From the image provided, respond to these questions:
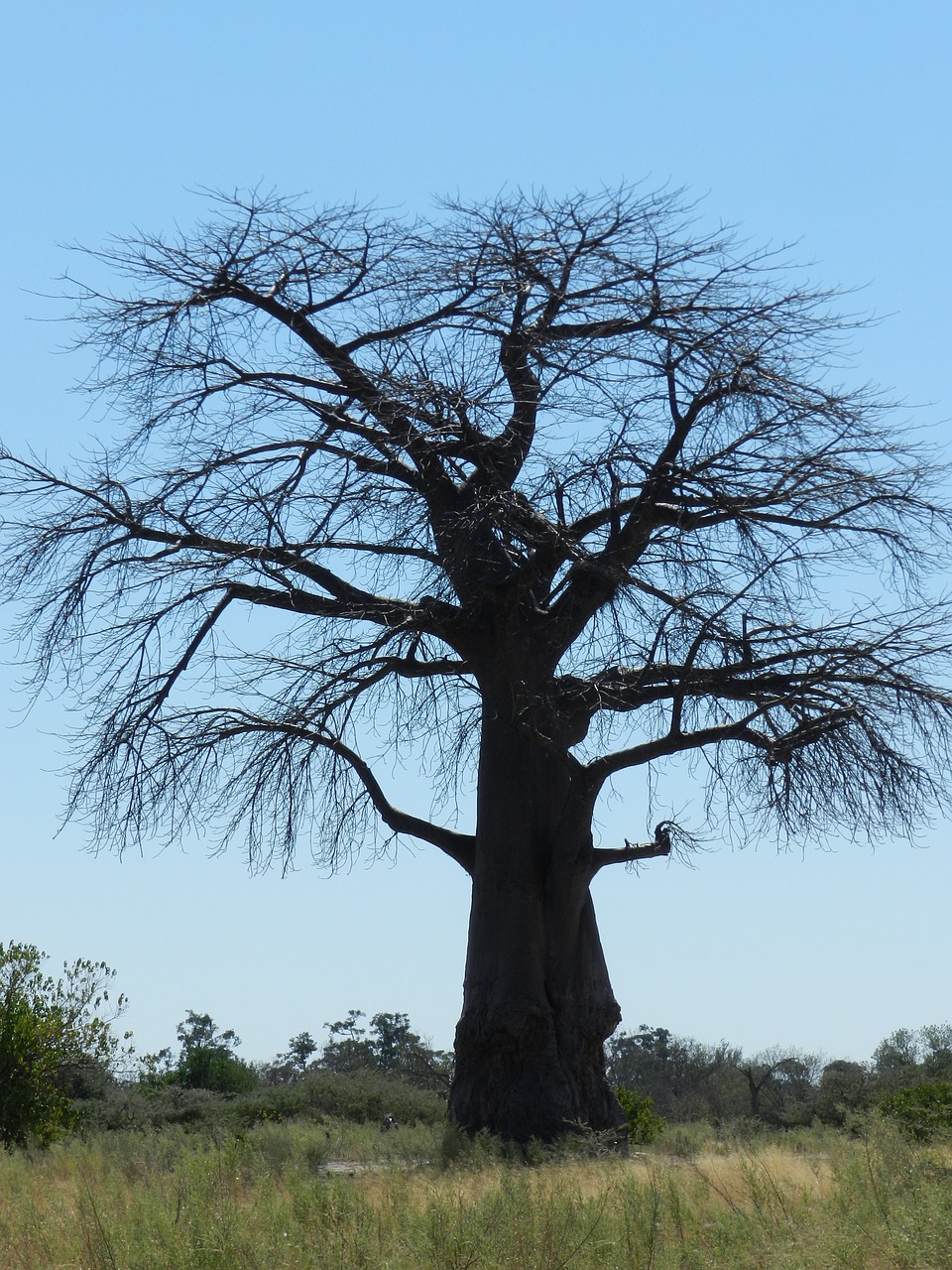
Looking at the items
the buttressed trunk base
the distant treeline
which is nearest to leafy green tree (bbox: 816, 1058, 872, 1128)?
the distant treeline

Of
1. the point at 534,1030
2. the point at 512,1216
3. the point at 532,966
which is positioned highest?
the point at 532,966

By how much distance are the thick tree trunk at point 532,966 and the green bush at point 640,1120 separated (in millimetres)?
2800

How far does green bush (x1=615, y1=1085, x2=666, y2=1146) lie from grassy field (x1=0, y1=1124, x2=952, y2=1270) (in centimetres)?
541

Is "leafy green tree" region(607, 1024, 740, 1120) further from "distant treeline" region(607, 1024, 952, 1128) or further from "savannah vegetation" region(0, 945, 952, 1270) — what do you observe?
"savannah vegetation" region(0, 945, 952, 1270)

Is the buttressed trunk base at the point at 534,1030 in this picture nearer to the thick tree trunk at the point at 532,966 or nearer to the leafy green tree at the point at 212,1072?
the thick tree trunk at the point at 532,966

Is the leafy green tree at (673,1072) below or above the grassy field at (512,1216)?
above

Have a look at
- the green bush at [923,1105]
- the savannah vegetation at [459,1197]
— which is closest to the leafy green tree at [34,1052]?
the savannah vegetation at [459,1197]

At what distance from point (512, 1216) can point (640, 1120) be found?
28.2ft

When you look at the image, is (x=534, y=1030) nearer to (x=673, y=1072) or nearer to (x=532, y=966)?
(x=532, y=966)

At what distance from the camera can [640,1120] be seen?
1411cm

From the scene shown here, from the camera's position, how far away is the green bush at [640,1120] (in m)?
13.8

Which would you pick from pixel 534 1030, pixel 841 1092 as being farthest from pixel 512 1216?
pixel 841 1092

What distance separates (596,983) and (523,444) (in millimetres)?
4300

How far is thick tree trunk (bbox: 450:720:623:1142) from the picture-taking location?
10.6 m
